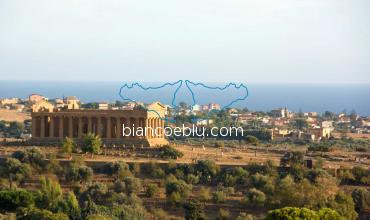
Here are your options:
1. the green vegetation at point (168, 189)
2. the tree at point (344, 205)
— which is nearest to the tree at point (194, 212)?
the green vegetation at point (168, 189)

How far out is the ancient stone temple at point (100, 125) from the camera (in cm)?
5822

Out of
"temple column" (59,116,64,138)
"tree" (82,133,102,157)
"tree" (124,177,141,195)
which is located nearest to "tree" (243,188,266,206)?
"tree" (124,177,141,195)

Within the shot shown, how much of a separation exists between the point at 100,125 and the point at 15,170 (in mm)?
9524

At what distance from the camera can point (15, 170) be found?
50.8m

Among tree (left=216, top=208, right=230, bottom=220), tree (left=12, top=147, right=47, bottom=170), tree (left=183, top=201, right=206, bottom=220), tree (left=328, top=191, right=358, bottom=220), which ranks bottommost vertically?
tree (left=216, top=208, right=230, bottom=220)

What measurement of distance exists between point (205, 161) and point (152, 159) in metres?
4.03

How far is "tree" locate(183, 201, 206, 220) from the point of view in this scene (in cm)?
4113

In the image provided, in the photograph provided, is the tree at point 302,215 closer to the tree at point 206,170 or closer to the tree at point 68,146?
the tree at point 206,170

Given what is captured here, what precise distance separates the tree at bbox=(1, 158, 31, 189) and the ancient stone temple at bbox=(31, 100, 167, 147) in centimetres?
799

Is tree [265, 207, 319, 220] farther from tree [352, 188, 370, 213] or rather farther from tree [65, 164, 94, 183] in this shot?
tree [65, 164, 94, 183]

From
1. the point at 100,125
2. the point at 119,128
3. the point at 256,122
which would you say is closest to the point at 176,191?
the point at 119,128

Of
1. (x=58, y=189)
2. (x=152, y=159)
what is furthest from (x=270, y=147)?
(x=58, y=189)

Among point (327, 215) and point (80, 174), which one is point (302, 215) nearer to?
point (327, 215)

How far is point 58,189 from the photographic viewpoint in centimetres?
4466
